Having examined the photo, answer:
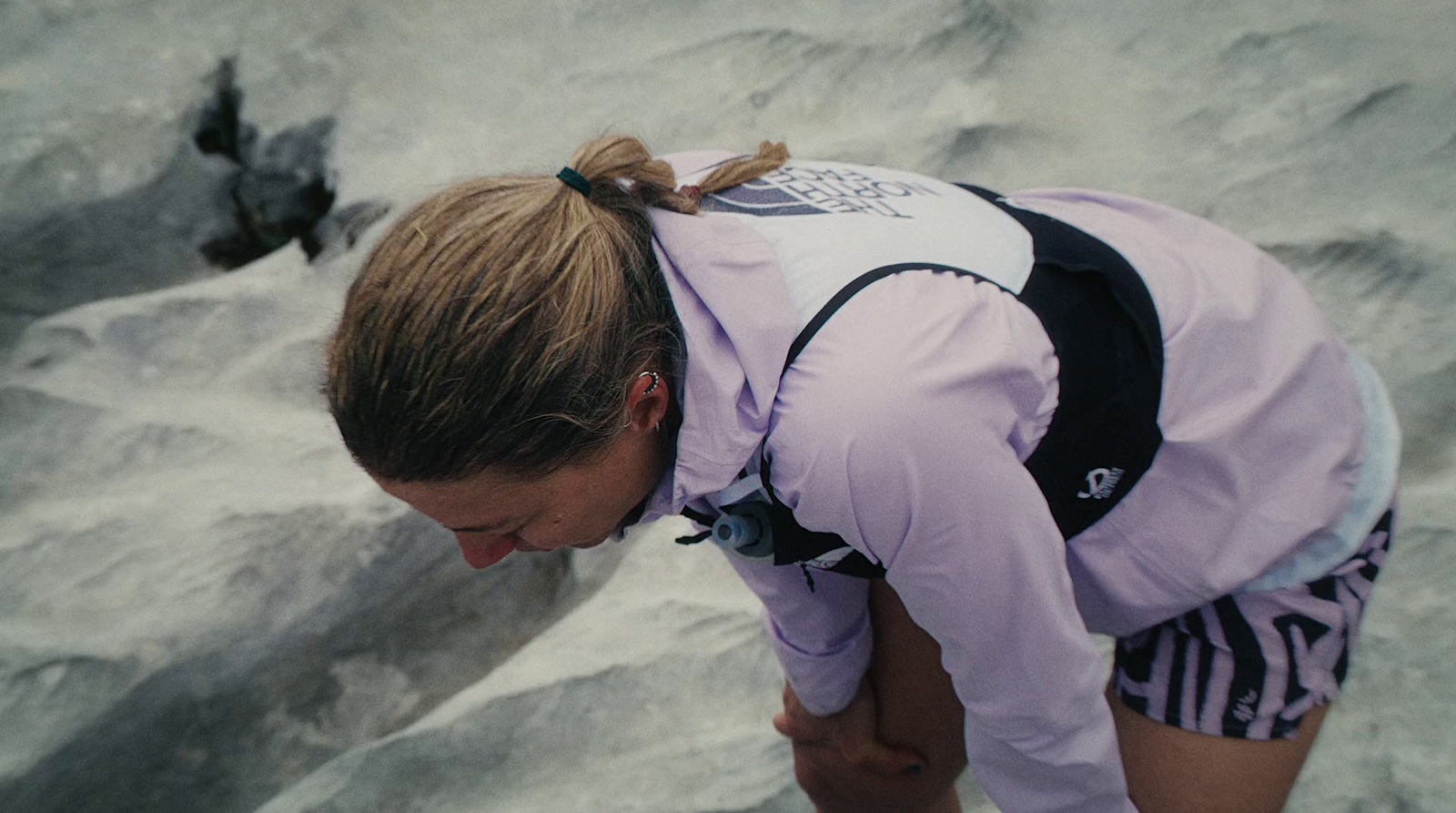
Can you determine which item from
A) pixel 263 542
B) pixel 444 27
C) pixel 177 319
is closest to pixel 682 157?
pixel 263 542

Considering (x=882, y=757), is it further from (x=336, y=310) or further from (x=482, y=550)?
(x=336, y=310)

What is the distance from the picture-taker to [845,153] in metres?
2.26

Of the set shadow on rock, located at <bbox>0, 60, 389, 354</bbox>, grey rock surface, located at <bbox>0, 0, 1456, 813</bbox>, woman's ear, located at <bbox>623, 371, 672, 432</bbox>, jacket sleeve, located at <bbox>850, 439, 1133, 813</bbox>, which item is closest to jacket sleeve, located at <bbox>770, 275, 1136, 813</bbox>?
jacket sleeve, located at <bbox>850, 439, 1133, 813</bbox>

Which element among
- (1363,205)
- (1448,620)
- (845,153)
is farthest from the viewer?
(845,153)

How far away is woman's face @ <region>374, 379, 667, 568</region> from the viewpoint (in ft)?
2.98

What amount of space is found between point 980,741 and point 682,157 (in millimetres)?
610

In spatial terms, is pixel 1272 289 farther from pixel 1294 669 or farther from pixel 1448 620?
pixel 1448 620

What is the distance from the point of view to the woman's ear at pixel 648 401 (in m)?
0.90

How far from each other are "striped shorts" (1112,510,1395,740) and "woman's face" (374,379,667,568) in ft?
1.68

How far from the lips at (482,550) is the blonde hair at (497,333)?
12 centimetres

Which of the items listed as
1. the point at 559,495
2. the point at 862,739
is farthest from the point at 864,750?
the point at 559,495

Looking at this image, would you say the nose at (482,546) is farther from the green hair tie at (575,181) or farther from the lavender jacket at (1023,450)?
the green hair tie at (575,181)

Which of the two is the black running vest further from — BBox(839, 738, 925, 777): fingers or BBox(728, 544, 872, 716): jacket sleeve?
BBox(839, 738, 925, 777): fingers

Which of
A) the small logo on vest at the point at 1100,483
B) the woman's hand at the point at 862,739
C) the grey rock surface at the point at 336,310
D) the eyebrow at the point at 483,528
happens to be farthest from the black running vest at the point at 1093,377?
the grey rock surface at the point at 336,310
